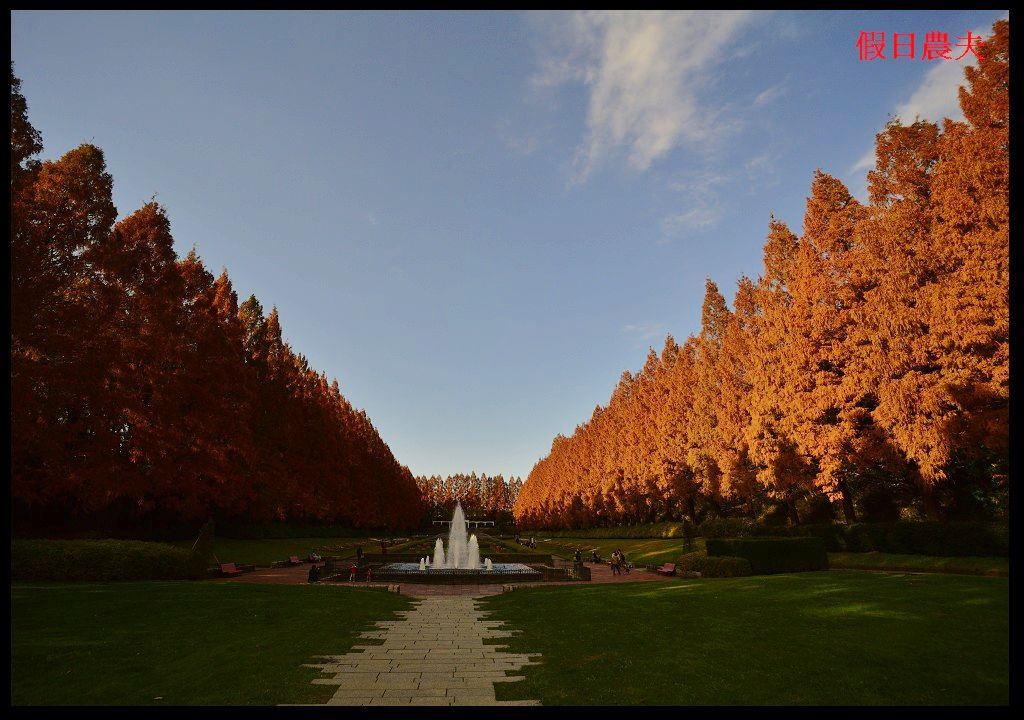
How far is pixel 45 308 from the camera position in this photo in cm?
1594

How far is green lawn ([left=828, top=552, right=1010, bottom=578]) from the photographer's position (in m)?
6.91

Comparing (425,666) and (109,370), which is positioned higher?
(109,370)

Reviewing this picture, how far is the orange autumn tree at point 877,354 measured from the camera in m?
8.80

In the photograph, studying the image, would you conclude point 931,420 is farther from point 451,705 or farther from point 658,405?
point 658,405

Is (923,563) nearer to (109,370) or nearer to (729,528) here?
(729,528)

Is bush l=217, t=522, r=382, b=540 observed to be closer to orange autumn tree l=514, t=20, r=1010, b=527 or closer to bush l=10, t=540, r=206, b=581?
bush l=10, t=540, r=206, b=581

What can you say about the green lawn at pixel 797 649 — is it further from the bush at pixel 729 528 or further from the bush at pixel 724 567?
the bush at pixel 729 528

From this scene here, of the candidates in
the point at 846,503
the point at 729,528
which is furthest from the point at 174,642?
the point at 729,528

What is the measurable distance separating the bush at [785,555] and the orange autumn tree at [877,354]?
2232mm

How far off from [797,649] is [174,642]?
36.1 ft

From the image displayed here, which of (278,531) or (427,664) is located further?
(278,531)

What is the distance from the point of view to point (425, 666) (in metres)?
8.86

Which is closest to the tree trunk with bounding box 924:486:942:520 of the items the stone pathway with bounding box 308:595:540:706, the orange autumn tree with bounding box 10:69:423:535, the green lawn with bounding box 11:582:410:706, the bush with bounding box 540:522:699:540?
the stone pathway with bounding box 308:595:540:706

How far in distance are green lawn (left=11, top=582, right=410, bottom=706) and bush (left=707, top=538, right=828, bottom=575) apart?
1409 cm
